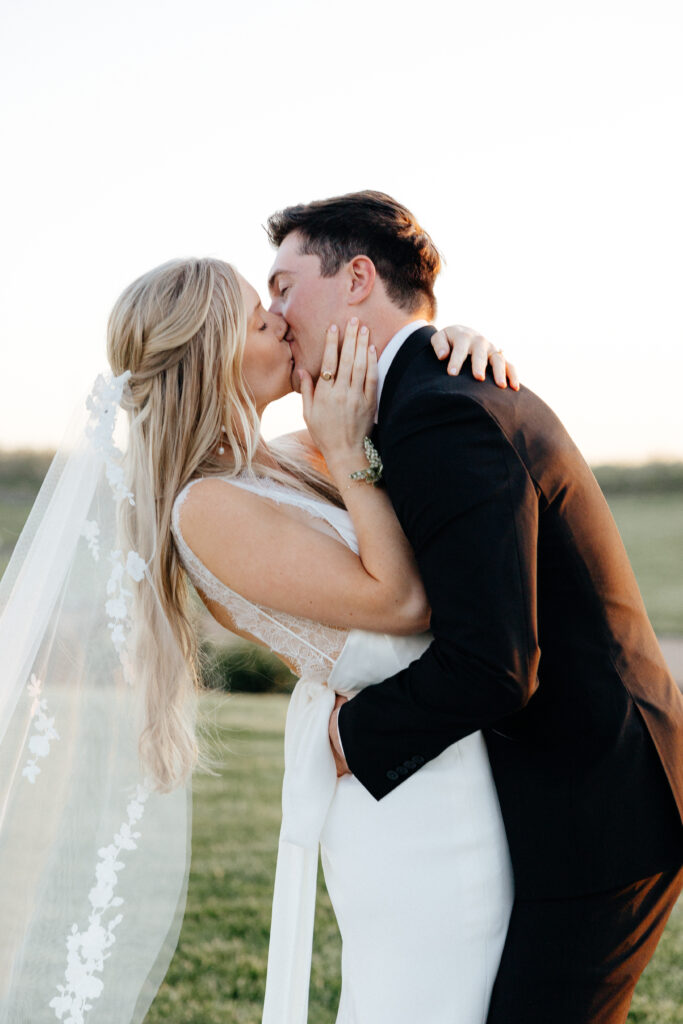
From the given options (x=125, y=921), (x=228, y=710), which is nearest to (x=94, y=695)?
(x=125, y=921)

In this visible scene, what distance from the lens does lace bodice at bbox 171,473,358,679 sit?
2.52 meters

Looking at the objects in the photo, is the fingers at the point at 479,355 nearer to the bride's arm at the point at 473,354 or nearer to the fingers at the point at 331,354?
the bride's arm at the point at 473,354

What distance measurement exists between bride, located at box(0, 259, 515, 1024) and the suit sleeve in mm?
244

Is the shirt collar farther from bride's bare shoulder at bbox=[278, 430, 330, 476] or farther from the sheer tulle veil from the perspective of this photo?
the sheer tulle veil

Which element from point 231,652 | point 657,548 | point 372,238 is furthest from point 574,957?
point 657,548

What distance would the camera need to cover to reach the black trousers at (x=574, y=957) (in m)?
2.18

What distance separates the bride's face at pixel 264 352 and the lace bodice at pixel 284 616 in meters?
0.31

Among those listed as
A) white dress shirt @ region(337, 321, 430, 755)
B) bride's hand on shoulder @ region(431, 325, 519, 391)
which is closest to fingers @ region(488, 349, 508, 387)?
bride's hand on shoulder @ region(431, 325, 519, 391)

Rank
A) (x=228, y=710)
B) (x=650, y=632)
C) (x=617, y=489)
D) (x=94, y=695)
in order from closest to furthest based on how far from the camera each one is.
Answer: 1. (x=650, y=632)
2. (x=94, y=695)
3. (x=228, y=710)
4. (x=617, y=489)

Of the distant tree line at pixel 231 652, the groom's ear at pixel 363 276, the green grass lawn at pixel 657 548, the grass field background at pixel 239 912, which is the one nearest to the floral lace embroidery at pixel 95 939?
the grass field background at pixel 239 912

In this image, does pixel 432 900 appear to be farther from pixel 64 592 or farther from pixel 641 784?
pixel 64 592

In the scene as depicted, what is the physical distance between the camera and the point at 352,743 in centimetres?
231

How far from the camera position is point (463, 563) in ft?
6.75

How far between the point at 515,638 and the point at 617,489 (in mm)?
25611
